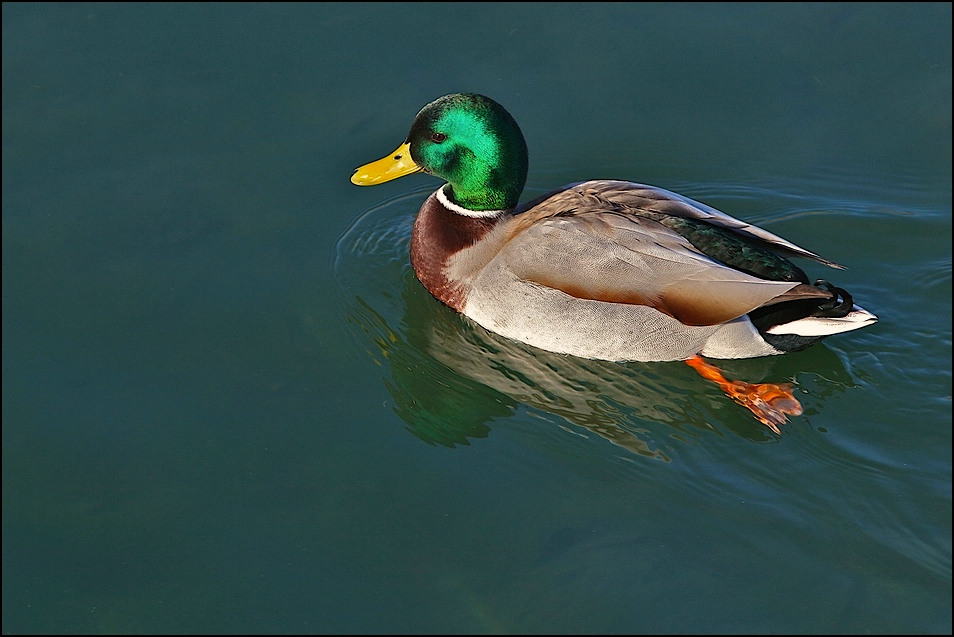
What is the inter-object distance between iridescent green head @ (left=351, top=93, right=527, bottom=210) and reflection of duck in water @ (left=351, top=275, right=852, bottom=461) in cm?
85

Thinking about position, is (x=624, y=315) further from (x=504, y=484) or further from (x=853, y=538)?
(x=853, y=538)

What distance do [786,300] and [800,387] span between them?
1.77 feet

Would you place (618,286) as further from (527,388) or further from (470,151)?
(470,151)

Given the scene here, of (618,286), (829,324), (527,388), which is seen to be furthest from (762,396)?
(527,388)

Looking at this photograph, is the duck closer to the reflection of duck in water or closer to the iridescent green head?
the iridescent green head

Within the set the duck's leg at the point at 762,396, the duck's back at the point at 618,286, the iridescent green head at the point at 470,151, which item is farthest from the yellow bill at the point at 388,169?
the duck's leg at the point at 762,396

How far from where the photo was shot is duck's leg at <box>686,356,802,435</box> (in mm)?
6395

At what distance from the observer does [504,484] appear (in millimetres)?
6031

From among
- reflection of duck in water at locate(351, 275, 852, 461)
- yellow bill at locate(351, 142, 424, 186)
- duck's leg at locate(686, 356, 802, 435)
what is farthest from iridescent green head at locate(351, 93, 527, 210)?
duck's leg at locate(686, 356, 802, 435)

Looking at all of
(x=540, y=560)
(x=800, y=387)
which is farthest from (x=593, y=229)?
(x=540, y=560)

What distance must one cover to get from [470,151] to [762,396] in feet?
7.63

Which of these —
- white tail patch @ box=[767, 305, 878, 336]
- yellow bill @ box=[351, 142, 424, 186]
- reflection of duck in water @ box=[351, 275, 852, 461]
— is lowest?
reflection of duck in water @ box=[351, 275, 852, 461]

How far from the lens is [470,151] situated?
22.8 feet

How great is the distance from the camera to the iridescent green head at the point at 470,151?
6.82 metres
